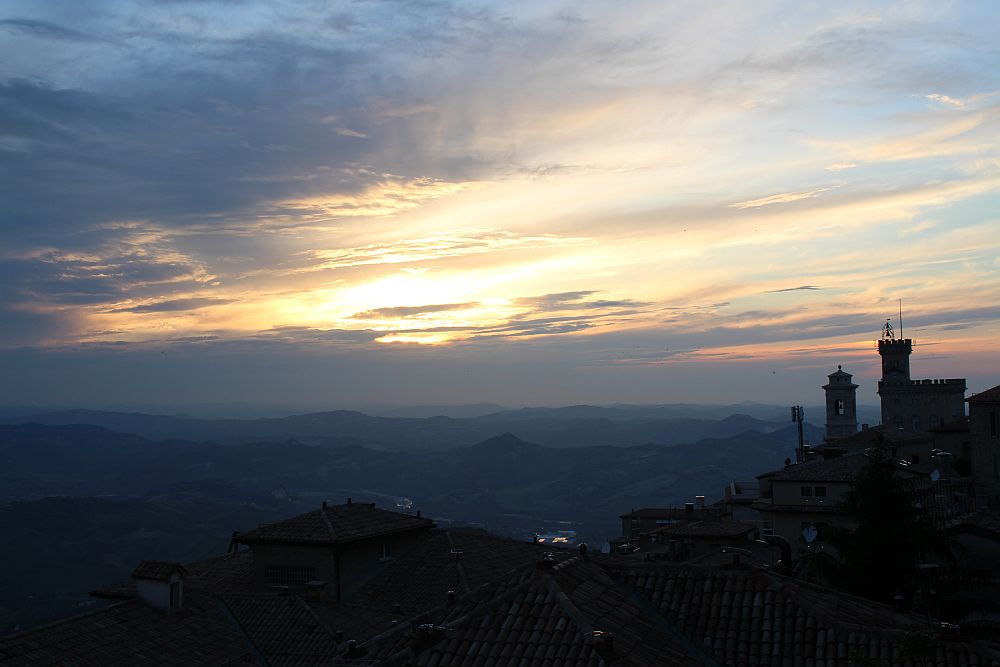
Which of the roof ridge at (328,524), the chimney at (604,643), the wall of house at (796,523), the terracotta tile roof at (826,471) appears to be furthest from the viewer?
the terracotta tile roof at (826,471)

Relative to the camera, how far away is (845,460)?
41031mm

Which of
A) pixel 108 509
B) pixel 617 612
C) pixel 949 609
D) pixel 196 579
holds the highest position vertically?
pixel 617 612

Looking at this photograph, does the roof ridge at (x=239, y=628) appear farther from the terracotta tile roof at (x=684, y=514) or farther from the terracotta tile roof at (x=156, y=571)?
the terracotta tile roof at (x=684, y=514)

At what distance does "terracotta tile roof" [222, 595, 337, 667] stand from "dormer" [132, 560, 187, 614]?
2.02 meters

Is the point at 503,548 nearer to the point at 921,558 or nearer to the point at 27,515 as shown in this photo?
the point at 921,558

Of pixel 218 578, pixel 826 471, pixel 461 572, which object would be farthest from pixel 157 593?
pixel 826 471

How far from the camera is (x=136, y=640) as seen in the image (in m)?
22.8

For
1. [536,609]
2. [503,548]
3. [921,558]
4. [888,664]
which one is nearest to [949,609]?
[921,558]

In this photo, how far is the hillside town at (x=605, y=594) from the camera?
13.6m

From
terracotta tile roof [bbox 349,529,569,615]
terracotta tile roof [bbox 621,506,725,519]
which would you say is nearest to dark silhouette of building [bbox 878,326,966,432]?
terracotta tile roof [bbox 621,506,725,519]

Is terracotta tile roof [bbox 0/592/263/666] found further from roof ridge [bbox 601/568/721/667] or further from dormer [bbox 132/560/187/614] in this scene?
roof ridge [bbox 601/568/721/667]

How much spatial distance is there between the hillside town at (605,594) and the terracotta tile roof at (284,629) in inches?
2.5

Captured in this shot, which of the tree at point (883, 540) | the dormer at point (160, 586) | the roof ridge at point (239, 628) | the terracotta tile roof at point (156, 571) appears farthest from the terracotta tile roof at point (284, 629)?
the tree at point (883, 540)

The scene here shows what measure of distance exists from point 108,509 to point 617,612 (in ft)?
676
